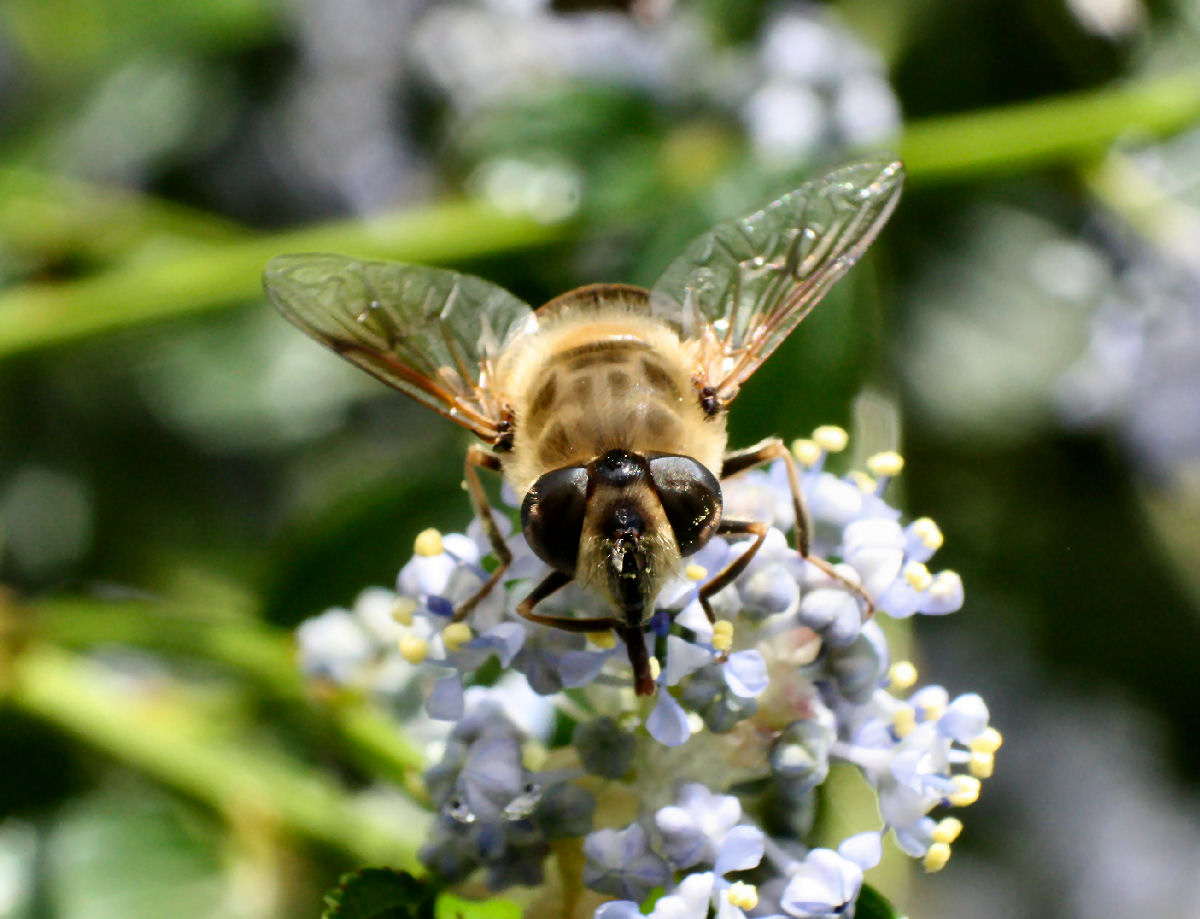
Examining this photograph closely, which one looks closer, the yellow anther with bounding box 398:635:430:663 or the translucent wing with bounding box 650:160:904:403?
the yellow anther with bounding box 398:635:430:663

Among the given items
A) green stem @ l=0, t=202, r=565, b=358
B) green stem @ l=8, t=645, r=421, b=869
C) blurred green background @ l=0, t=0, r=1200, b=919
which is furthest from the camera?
green stem @ l=0, t=202, r=565, b=358

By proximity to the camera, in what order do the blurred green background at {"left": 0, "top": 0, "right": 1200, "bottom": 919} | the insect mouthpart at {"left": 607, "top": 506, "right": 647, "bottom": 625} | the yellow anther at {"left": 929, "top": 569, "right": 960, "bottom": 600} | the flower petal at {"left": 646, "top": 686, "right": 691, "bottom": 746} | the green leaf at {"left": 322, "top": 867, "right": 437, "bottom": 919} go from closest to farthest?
the insect mouthpart at {"left": 607, "top": 506, "right": 647, "bottom": 625} → the flower petal at {"left": 646, "top": 686, "right": 691, "bottom": 746} → the green leaf at {"left": 322, "top": 867, "right": 437, "bottom": 919} → the yellow anther at {"left": 929, "top": 569, "right": 960, "bottom": 600} → the blurred green background at {"left": 0, "top": 0, "right": 1200, "bottom": 919}

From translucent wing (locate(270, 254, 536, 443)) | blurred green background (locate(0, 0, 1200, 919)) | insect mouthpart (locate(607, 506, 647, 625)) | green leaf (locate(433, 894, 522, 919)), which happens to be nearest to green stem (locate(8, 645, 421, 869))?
blurred green background (locate(0, 0, 1200, 919))

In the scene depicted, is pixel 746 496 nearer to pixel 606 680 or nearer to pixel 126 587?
pixel 606 680

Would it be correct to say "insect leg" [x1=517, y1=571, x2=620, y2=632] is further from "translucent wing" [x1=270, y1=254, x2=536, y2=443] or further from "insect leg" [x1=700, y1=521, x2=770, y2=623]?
"translucent wing" [x1=270, y1=254, x2=536, y2=443]

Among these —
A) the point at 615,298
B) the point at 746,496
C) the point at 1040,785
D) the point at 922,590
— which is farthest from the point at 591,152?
the point at 1040,785

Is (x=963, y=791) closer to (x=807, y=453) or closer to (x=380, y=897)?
(x=807, y=453)

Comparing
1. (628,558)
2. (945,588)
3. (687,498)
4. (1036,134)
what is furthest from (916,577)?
(1036,134)
